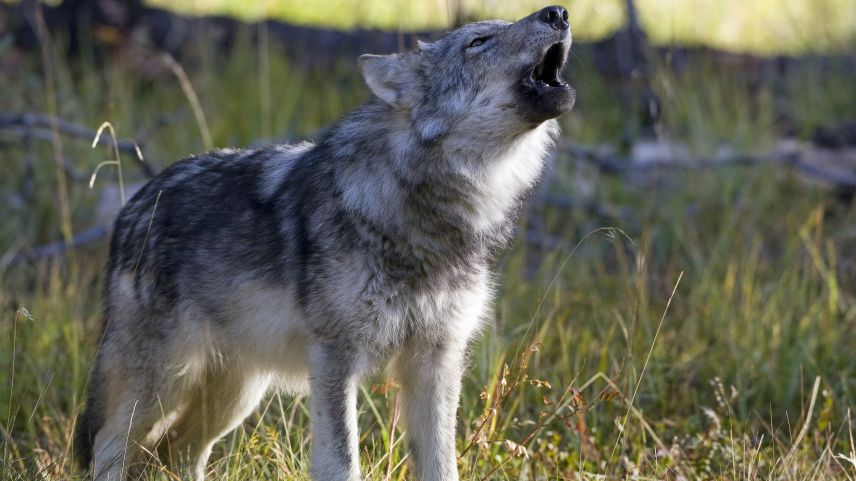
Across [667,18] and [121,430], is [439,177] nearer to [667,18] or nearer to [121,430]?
[121,430]

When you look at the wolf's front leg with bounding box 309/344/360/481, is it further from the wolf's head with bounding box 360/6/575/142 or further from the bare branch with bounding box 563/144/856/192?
the bare branch with bounding box 563/144/856/192

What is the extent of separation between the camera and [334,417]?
3447 millimetres

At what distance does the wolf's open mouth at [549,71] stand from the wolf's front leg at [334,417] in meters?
1.06

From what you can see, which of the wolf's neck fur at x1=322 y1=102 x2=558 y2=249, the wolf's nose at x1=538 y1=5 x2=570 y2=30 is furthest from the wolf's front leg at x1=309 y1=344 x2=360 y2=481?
the wolf's nose at x1=538 y1=5 x2=570 y2=30

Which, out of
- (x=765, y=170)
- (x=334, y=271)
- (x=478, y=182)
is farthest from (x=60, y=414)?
(x=765, y=170)

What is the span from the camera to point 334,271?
11.5 ft

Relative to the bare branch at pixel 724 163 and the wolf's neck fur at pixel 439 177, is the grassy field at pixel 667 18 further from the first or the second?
the wolf's neck fur at pixel 439 177

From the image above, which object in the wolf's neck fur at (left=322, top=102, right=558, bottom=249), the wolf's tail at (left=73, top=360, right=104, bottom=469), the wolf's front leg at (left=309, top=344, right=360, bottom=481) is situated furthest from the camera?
the wolf's tail at (left=73, top=360, right=104, bottom=469)

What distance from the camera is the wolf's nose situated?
3453 millimetres

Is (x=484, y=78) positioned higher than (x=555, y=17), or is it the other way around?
(x=555, y=17)

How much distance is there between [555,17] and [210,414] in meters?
2.01

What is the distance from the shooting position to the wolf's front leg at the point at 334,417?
3.43 meters

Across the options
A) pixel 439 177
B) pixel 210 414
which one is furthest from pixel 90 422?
pixel 439 177

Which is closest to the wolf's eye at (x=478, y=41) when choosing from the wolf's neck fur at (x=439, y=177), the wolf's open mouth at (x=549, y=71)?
the wolf's open mouth at (x=549, y=71)
